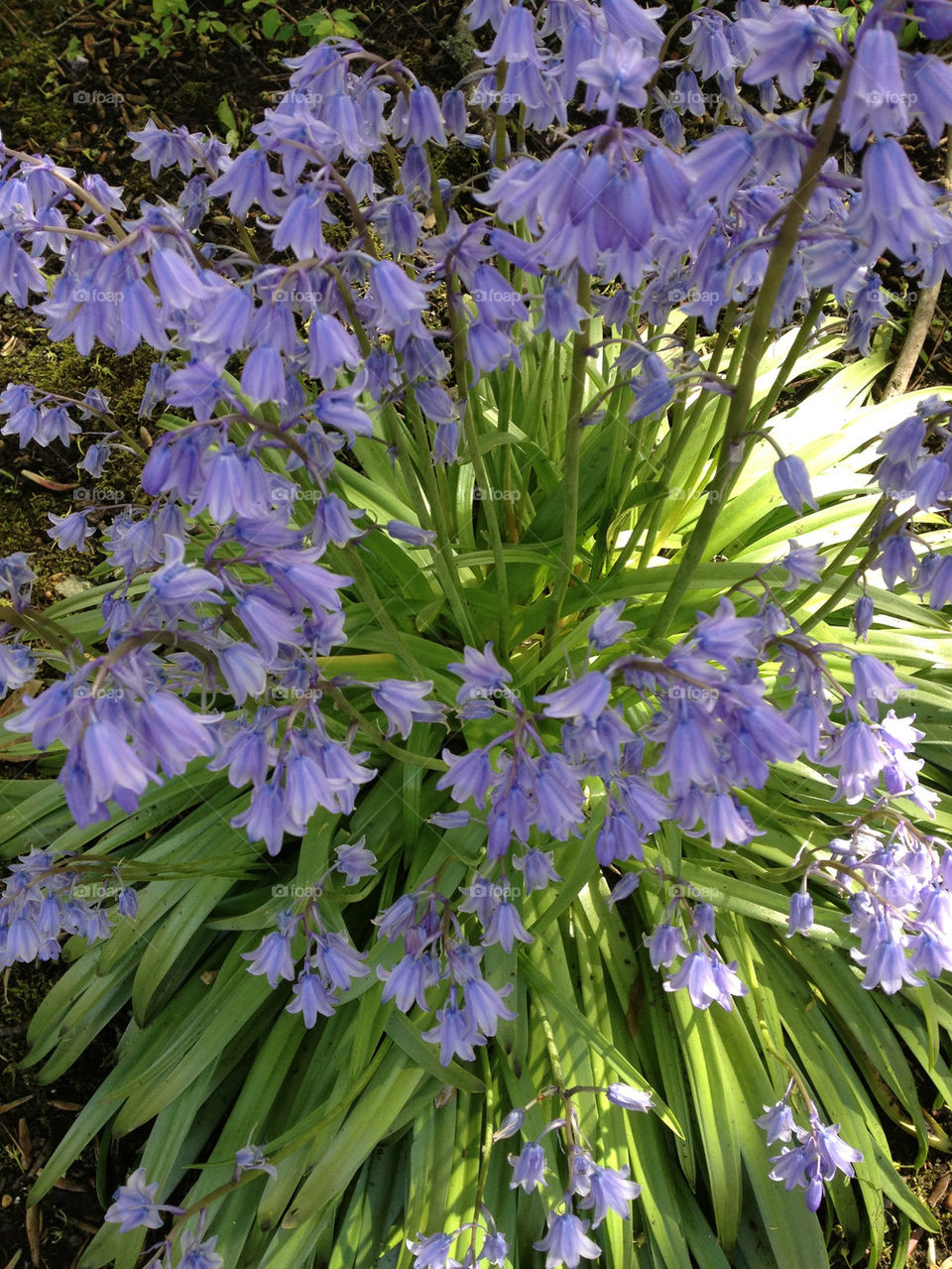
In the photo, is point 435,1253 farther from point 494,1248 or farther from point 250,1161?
point 250,1161

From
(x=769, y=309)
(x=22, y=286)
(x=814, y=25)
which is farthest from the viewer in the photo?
(x=22, y=286)

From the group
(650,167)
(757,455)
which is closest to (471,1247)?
(650,167)

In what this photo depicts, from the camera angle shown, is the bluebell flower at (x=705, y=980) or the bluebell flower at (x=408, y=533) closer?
the bluebell flower at (x=408, y=533)

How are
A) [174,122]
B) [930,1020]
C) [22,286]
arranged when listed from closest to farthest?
[22,286], [930,1020], [174,122]

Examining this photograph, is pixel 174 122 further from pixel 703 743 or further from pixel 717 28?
pixel 703 743

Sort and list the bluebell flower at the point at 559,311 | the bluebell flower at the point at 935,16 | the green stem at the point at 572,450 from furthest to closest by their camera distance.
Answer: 1. the green stem at the point at 572,450
2. the bluebell flower at the point at 559,311
3. the bluebell flower at the point at 935,16

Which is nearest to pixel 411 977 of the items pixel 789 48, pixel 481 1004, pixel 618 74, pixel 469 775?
pixel 481 1004

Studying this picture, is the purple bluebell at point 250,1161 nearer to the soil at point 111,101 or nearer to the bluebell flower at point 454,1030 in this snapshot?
the bluebell flower at point 454,1030

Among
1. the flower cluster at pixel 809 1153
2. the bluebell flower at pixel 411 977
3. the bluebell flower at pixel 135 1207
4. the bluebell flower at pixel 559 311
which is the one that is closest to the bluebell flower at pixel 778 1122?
the flower cluster at pixel 809 1153

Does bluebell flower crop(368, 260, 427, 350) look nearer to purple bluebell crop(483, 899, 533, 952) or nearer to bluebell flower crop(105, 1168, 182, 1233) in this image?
purple bluebell crop(483, 899, 533, 952)

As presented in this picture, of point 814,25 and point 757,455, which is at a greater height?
point 814,25

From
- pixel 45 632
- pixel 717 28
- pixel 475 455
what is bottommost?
pixel 45 632
